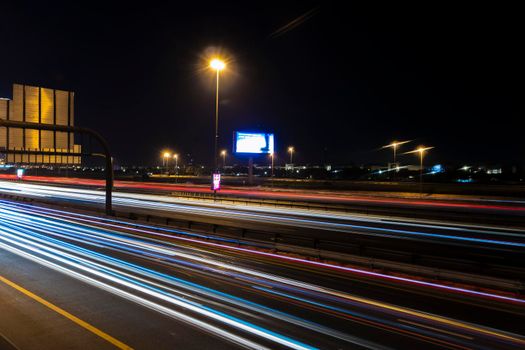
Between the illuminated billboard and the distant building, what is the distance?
3847 cm

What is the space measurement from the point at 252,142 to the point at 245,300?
168 feet

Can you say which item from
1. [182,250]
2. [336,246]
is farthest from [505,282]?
[182,250]

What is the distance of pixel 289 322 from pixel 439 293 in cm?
445

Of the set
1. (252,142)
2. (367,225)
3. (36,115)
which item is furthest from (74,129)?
(252,142)

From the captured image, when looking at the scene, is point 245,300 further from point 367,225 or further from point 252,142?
point 252,142

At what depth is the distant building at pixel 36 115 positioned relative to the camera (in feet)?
55.1

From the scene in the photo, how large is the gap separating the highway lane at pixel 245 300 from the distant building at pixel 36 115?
18.1 feet

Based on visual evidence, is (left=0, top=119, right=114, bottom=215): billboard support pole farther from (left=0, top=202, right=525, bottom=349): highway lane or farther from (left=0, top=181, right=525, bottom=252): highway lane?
(left=0, top=181, right=525, bottom=252): highway lane

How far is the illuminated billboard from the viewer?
5903cm

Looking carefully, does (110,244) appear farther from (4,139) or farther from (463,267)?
(463,267)

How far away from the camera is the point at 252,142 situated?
195ft

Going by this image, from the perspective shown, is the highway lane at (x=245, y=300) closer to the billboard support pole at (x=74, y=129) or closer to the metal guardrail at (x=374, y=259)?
the metal guardrail at (x=374, y=259)

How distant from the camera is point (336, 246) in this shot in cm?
1428

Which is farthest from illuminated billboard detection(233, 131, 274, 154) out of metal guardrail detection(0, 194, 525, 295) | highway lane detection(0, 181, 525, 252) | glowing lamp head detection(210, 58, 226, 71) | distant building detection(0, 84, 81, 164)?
metal guardrail detection(0, 194, 525, 295)
